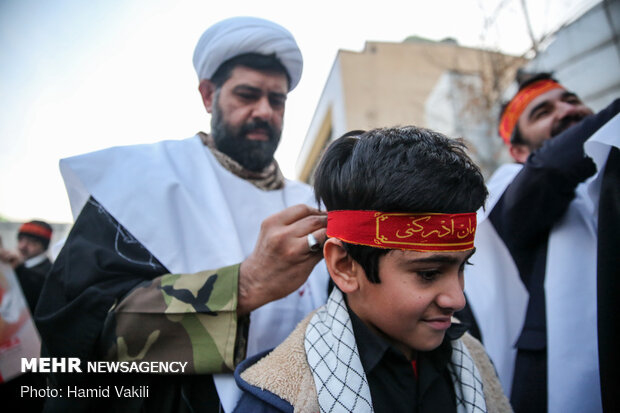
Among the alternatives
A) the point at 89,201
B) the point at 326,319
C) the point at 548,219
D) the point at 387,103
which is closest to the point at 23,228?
the point at 89,201

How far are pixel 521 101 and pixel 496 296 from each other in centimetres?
131

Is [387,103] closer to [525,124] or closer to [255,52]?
[525,124]

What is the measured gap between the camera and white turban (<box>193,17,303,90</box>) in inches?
62.1

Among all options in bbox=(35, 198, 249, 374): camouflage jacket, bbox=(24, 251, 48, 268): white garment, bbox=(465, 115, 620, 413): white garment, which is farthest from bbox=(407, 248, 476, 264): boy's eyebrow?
bbox=(24, 251, 48, 268): white garment

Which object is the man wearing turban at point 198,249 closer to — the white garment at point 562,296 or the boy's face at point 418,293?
the boy's face at point 418,293

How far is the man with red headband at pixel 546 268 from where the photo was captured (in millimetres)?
1505

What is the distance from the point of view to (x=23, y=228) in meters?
4.33

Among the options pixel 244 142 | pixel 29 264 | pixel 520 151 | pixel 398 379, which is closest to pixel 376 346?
pixel 398 379

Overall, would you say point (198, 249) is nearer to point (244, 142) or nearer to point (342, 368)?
point (244, 142)

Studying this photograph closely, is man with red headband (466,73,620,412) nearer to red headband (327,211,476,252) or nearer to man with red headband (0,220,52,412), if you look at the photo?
red headband (327,211,476,252)

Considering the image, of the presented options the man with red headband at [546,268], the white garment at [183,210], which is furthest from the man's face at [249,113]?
the man with red headband at [546,268]

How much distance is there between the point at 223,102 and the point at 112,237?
2.50 feet

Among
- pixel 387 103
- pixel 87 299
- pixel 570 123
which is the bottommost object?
pixel 87 299

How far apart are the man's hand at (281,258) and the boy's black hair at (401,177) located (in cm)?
12
